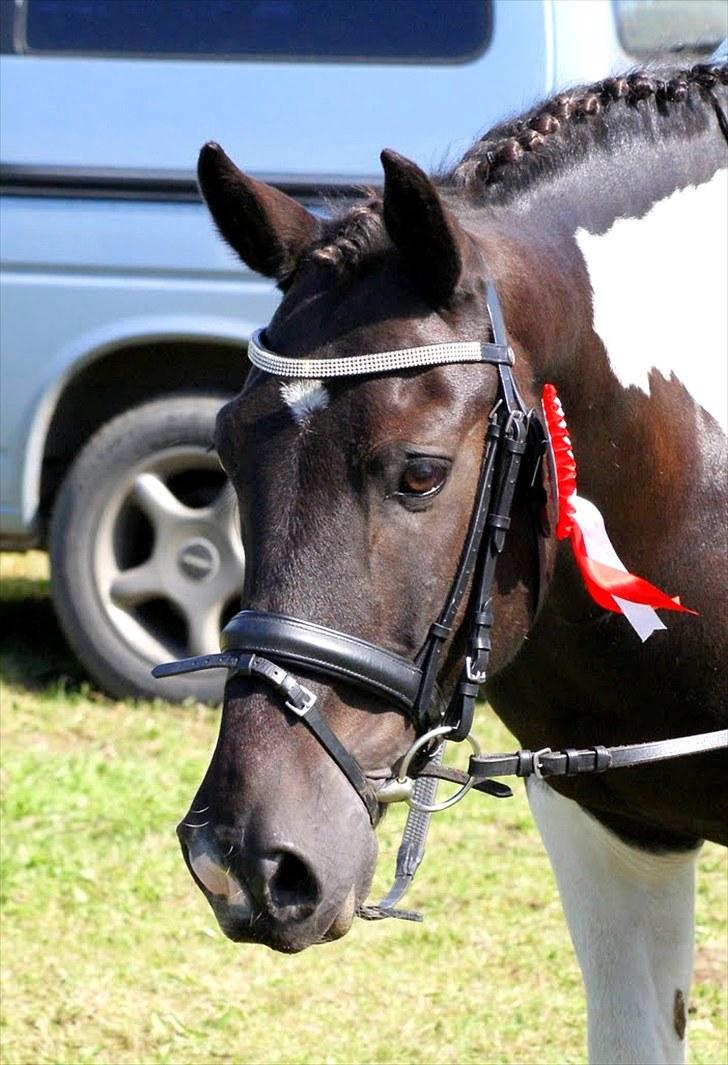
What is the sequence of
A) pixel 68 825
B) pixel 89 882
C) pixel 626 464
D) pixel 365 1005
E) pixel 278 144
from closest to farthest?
pixel 626 464, pixel 365 1005, pixel 89 882, pixel 68 825, pixel 278 144

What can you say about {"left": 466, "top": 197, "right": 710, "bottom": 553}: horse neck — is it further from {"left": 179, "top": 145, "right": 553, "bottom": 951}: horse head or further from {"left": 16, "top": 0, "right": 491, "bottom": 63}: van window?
{"left": 16, "top": 0, "right": 491, "bottom": 63}: van window

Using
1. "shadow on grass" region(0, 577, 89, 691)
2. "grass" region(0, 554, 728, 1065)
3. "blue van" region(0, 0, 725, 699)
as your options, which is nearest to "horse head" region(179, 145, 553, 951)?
"grass" region(0, 554, 728, 1065)

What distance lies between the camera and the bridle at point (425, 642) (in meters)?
2.00

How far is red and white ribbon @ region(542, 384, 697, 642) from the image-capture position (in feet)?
7.18

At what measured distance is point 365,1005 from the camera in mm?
3793

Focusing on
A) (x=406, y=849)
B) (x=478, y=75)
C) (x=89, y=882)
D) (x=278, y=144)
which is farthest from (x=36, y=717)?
(x=406, y=849)

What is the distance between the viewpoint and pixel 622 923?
2852mm

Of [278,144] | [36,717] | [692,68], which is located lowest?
[36,717]

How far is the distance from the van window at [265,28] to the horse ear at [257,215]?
119 inches

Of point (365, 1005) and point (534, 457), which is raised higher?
point (534, 457)

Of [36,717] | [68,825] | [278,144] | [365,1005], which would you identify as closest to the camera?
[365,1005]

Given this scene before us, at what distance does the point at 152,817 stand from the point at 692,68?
2.91 metres

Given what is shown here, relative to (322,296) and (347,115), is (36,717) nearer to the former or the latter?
(347,115)

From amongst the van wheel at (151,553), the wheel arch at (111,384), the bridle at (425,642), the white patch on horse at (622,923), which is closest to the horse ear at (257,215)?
the bridle at (425,642)
